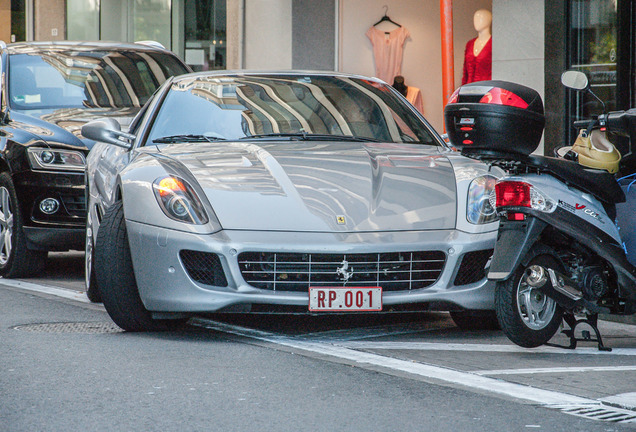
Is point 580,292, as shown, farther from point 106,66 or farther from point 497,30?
point 497,30

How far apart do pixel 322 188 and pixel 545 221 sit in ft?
3.91

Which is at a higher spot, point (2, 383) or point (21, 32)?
point (21, 32)

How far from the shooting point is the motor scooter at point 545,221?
5914 mm

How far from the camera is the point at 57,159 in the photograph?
30.9 feet

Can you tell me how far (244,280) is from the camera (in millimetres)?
6031

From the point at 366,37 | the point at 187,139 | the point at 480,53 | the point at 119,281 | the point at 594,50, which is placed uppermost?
the point at 366,37

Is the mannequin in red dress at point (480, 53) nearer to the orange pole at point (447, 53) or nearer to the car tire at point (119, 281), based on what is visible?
the orange pole at point (447, 53)

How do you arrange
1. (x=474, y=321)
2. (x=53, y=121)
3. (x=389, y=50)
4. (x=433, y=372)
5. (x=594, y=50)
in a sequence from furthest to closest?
(x=389, y=50) < (x=594, y=50) < (x=53, y=121) < (x=474, y=321) < (x=433, y=372)

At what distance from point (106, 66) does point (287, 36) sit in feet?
23.2

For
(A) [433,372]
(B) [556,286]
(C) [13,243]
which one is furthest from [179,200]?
(C) [13,243]

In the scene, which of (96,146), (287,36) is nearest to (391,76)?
(287,36)

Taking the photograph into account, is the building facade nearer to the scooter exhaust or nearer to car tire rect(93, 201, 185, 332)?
the scooter exhaust

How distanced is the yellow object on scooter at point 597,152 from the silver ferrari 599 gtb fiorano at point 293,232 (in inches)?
20.6

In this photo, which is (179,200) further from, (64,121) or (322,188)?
(64,121)
